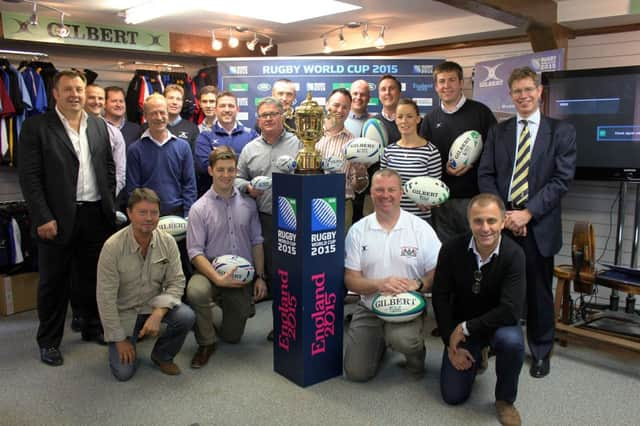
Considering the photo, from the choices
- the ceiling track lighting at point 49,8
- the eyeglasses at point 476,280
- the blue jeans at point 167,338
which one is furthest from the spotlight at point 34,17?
the eyeglasses at point 476,280

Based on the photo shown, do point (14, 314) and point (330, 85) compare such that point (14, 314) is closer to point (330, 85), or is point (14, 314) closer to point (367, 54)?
point (330, 85)

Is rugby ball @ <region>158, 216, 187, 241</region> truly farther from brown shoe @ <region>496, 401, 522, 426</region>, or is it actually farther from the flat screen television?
the flat screen television

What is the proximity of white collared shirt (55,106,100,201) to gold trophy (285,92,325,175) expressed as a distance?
134 centimetres

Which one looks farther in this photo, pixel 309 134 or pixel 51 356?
pixel 51 356

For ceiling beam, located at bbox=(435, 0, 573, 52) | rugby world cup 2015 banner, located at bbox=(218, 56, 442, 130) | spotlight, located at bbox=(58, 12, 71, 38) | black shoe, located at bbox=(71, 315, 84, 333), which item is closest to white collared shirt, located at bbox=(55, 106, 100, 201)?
black shoe, located at bbox=(71, 315, 84, 333)

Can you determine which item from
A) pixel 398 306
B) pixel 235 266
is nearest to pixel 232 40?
pixel 235 266

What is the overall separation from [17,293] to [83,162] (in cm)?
164

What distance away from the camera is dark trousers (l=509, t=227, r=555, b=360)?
3.05 metres

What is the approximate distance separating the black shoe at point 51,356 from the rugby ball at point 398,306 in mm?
1903

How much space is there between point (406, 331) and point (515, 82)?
58.9 inches

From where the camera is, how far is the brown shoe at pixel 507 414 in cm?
249

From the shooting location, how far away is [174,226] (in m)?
3.51

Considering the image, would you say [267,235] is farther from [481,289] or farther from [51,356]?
[481,289]

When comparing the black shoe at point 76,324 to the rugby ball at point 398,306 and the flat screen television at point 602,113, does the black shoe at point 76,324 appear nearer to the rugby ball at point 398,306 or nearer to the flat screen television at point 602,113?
the rugby ball at point 398,306
